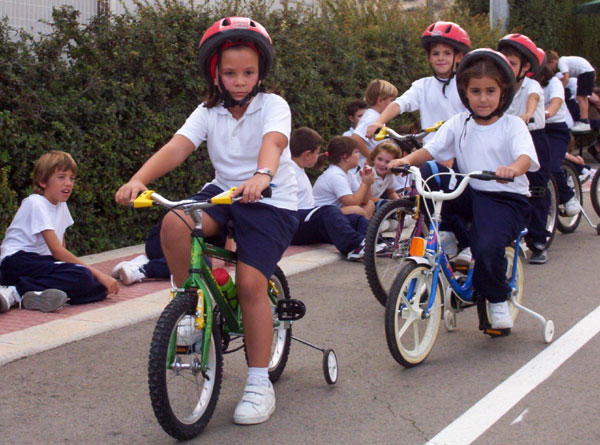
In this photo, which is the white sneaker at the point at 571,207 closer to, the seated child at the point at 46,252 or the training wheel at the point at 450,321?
the training wheel at the point at 450,321

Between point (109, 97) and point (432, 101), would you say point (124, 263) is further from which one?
point (432, 101)

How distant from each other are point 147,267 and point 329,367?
9.93 feet

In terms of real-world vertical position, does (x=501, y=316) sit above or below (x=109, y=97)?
below

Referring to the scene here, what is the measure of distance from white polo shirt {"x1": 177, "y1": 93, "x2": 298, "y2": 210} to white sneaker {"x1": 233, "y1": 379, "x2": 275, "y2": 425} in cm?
86

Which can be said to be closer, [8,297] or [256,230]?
[256,230]

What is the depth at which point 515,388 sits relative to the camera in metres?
4.81

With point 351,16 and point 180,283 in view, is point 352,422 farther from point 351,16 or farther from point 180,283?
point 351,16

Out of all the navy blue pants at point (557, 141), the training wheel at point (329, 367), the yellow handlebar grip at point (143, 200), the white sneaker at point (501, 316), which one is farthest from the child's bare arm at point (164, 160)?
the navy blue pants at point (557, 141)

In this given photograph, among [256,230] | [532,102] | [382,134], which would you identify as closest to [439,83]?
[532,102]

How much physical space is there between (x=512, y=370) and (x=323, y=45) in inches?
304

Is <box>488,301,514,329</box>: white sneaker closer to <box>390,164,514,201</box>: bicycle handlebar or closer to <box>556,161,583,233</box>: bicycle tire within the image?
<box>390,164,514,201</box>: bicycle handlebar

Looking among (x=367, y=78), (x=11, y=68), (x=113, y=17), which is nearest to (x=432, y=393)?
(x=11, y=68)

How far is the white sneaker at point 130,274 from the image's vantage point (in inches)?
287

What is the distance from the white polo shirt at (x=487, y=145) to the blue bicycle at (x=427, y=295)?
439 mm
